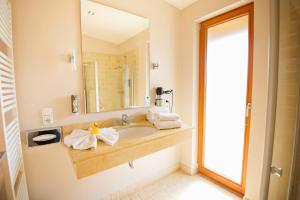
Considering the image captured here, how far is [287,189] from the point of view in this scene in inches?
32.5

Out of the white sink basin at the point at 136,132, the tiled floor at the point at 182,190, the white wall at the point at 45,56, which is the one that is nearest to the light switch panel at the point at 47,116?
the white wall at the point at 45,56

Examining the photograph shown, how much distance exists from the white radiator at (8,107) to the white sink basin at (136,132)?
0.81 meters

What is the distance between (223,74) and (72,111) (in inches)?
70.4

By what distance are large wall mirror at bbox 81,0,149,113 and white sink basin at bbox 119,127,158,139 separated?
289mm

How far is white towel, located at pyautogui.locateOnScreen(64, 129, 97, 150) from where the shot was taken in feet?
3.43

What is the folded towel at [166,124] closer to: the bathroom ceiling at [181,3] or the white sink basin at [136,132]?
the white sink basin at [136,132]

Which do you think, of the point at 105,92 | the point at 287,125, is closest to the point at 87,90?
the point at 105,92

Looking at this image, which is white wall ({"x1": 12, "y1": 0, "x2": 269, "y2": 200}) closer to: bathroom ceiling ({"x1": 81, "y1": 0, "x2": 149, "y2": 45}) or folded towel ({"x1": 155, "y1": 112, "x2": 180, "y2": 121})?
bathroom ceiling ({"x1": 81, "y1": 0, "x2": 149, "y2": 45})

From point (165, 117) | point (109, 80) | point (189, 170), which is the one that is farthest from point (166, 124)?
point (189, 170)

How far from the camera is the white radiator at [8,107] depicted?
0.83 meters

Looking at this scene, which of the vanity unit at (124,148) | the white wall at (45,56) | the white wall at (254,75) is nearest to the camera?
the vanity unit at (124,148)

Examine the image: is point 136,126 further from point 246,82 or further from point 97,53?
point 246,82

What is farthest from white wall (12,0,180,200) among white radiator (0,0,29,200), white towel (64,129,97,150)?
white towel (64,129,97,150)

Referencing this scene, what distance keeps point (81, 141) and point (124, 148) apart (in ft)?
1.10
